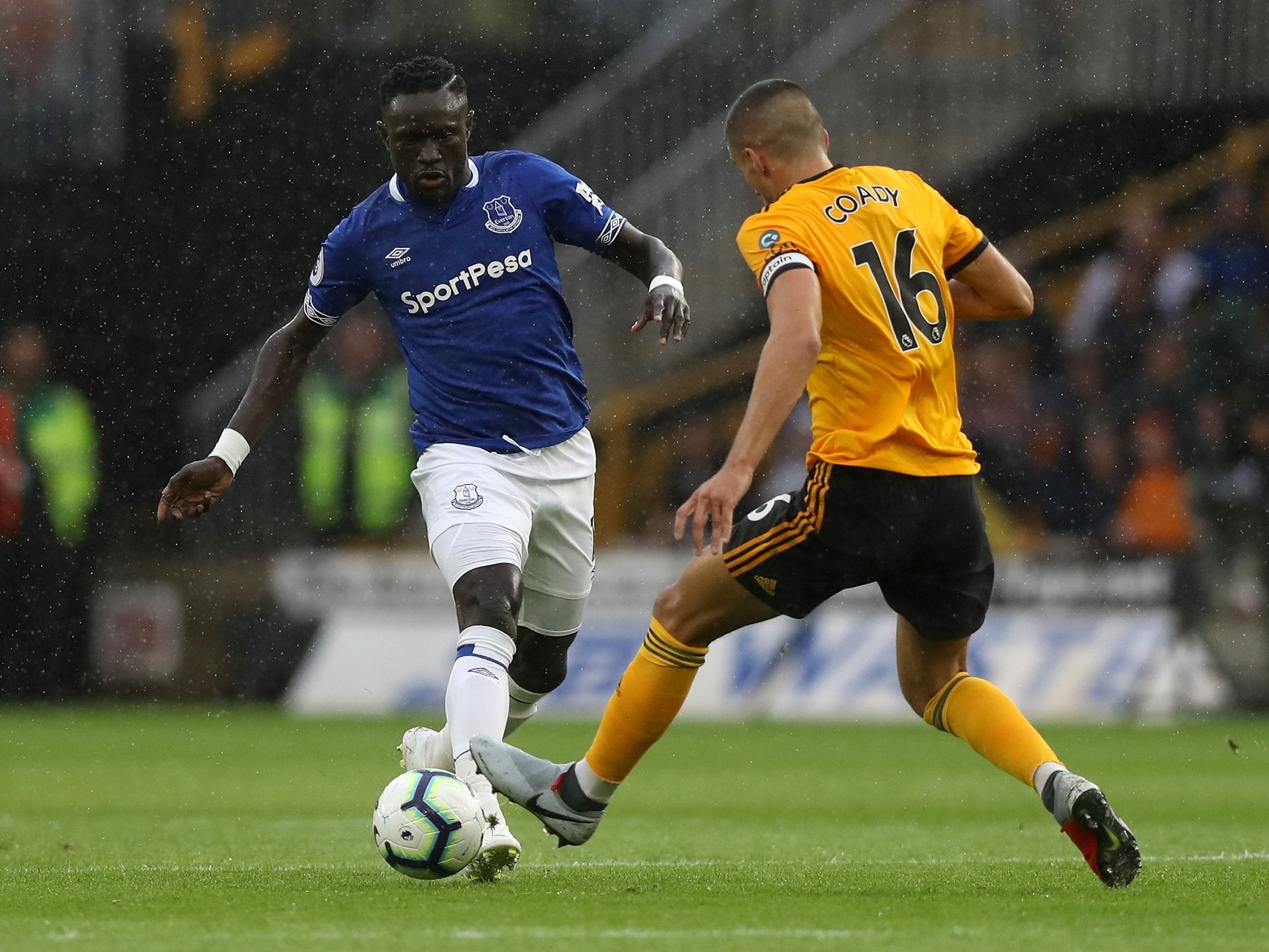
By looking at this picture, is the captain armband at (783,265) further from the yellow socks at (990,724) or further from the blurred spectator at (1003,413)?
the blurred spectator at (1003,413)

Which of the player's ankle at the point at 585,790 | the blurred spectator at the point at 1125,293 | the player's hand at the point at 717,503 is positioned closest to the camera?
the player's hand at the point at 717,503

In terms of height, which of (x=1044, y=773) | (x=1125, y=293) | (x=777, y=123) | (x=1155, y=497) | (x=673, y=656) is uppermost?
(x=777, y=123)

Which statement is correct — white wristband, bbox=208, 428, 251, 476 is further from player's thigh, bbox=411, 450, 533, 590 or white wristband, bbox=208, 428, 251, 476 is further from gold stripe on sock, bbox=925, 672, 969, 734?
gold stripe on sock, bbox=925, 672, 969, 734

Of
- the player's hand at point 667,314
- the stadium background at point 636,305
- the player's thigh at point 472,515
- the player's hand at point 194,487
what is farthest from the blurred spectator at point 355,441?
the player's hand at point 667,314

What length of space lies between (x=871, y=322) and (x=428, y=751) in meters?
1.89

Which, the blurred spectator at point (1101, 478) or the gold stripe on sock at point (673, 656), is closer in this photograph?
the gold stripe on sock at point (673, 656)

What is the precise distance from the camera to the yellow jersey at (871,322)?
5062mm

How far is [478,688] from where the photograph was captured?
5316mm

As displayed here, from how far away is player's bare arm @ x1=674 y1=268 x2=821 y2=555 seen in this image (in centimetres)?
464

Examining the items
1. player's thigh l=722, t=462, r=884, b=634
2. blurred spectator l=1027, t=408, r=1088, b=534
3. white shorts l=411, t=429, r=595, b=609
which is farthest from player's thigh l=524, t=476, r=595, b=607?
blurred spectator l=1027, t=408, r=1088, b=534

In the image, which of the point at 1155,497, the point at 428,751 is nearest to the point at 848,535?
the point at 428,751

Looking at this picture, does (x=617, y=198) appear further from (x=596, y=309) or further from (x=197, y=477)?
(x=197, y=477)

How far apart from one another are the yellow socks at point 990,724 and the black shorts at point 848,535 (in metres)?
0.39

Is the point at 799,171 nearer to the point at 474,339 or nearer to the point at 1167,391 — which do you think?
the point at 474,339
